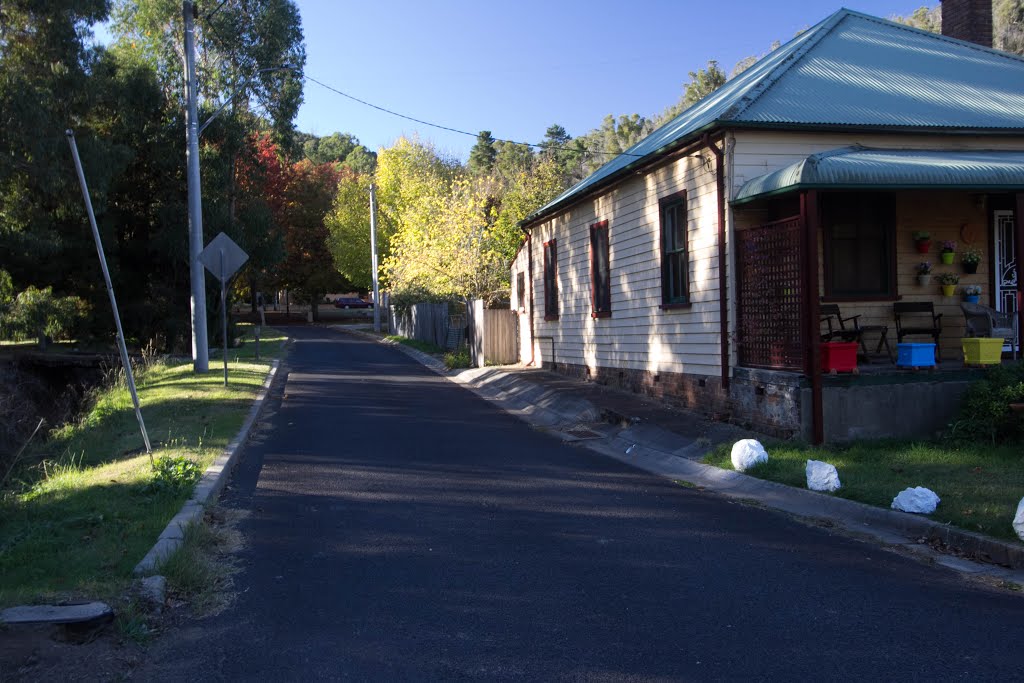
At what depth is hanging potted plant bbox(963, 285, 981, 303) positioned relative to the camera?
12352 millimetres

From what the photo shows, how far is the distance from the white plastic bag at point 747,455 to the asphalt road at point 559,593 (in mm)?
825

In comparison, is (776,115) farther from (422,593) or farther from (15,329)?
(15,329)

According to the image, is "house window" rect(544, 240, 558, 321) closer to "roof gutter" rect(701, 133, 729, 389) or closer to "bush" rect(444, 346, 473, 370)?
"bush" rect(444, 346, 473, 370)

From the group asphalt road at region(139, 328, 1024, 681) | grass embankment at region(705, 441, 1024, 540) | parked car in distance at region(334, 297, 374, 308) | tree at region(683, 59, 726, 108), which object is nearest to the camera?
asphalt road at region(139, 328, 1024, 681)

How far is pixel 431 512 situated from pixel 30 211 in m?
18.5

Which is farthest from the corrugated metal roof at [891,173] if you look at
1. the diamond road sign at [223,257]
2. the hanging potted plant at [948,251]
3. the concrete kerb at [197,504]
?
the diamond road sign at [223,257]

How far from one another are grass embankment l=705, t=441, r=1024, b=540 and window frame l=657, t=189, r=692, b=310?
364 centimetres

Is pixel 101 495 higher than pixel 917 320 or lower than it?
lower

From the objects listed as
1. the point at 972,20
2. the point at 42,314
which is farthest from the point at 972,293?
the point at 42,314

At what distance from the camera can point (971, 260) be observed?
1225cm

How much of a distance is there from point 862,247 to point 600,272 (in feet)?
20.2

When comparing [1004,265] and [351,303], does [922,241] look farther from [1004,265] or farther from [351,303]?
[351,303]

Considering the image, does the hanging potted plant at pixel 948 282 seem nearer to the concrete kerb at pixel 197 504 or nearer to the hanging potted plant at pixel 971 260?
the hanging potted plant at pixel 971 260

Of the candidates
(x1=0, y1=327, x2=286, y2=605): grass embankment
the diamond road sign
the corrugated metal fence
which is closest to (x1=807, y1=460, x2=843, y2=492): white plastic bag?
(x1=0, y1=327, x2=286, y2=605): grass embankment
